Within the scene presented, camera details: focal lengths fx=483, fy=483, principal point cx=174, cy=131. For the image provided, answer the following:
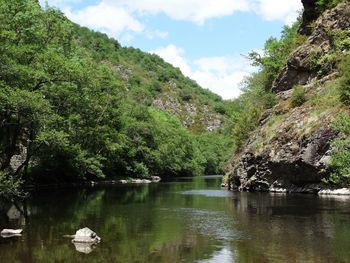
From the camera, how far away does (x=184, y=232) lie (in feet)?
89.7

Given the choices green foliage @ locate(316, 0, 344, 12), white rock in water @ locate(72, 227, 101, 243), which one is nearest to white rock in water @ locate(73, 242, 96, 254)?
white rock in water @ locate(72, 227, 101, 243)

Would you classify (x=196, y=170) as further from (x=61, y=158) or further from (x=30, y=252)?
(x=30, y=252)

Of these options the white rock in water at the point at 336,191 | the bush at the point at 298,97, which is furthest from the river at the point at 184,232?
the bush at the point at 298,97

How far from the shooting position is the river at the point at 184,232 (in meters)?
20.8

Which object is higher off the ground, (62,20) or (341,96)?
(62,20)

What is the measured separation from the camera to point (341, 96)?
52.9 metres

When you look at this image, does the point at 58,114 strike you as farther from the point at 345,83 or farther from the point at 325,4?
the point at 325,4

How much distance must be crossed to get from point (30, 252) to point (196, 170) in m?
130

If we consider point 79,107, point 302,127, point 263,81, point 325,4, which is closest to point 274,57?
point 263,81

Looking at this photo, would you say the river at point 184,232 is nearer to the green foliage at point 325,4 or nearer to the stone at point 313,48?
the stone at point 313,48

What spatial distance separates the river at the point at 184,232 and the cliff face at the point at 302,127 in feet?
33.4

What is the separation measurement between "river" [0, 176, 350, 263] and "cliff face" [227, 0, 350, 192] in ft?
33.4

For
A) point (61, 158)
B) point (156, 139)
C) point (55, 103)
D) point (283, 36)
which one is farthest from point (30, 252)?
point (156, 139)

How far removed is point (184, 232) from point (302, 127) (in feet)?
108
